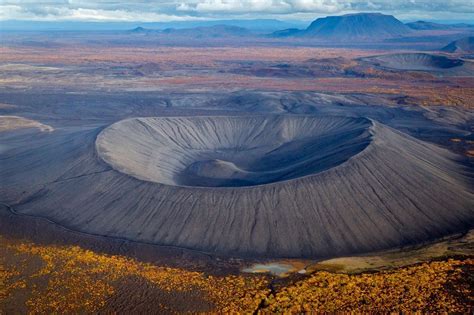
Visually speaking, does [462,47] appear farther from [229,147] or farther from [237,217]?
[237,217]

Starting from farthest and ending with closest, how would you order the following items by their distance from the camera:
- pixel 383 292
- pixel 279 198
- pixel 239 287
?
pixel 279 198
pixel 239 287
pixel 383 292

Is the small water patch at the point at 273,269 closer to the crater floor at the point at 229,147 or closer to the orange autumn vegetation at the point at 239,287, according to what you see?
the orange autumn vegetation at the point at 239,287

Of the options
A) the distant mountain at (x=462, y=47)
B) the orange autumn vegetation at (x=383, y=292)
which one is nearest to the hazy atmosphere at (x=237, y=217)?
the orange autumn vegetation at (x=383, y=292)

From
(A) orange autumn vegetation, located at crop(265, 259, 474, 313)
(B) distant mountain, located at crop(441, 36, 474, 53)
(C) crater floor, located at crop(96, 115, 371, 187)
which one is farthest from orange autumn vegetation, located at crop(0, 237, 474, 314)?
(B) distant mountain, located at crop(441, 36, 474, 53)

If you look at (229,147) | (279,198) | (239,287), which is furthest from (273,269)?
(229,147)

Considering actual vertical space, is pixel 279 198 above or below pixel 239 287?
above

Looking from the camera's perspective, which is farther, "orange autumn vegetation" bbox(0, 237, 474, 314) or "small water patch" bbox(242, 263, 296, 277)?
"small water patch" bbox(242, 263, 296, 277)

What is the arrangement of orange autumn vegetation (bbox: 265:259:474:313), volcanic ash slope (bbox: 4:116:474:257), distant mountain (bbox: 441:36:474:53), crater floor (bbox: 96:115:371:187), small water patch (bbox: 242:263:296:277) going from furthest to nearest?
distant mountain (bbox: 441:36:474:53) → crater floor (bbox: 96:115:371:187) → volcanic ash slope (bbox: 4:116:474:257) → small water patch (bbox: 242:263:296:277) → orange autumn vegetation (bbox: 265:259:474:313)

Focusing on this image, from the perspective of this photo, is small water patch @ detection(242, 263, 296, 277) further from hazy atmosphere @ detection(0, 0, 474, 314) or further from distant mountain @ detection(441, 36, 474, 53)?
distant mountain @ detection(441, 36, 474, 53)
